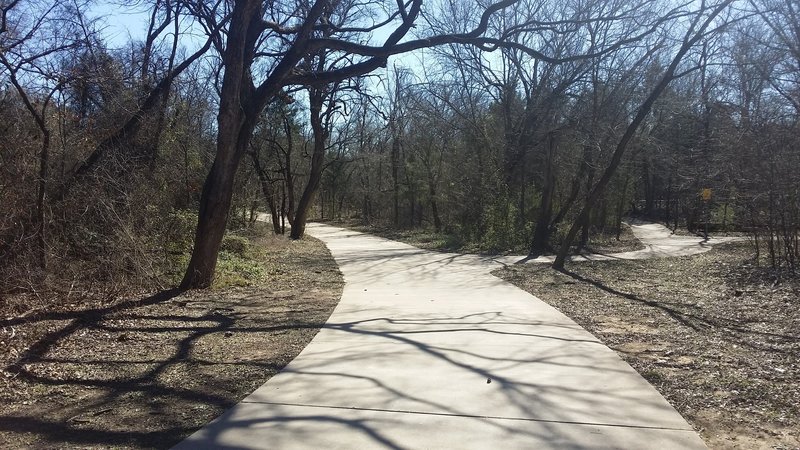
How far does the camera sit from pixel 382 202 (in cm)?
4619

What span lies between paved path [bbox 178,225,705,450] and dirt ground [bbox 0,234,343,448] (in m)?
0.34

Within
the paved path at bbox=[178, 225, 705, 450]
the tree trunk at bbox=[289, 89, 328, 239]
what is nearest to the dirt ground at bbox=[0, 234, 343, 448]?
the paved path at bbox=[178, 225, 705, 450]

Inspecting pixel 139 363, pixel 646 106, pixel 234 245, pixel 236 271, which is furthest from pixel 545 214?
pixel 139 363

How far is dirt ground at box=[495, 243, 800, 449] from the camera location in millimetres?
4758

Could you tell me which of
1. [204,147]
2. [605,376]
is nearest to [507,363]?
[605,376]

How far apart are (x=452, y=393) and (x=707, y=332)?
14.5 ft

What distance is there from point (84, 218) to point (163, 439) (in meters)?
6.22

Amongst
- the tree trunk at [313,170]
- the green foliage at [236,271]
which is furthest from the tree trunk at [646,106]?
the tree trunk at [313,170]

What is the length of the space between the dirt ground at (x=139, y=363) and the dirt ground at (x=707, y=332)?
3688mm

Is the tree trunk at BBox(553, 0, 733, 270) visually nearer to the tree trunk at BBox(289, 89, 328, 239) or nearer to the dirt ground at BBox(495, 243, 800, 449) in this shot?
the dirt ground at BBox(495, 243, 800, 449)

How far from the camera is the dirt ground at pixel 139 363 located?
440cm

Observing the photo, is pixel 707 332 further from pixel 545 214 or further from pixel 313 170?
pixel 313 170

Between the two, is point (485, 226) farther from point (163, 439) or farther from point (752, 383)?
point (163, 439)

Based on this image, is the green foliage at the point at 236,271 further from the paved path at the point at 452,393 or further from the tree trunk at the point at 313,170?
the tree trunk at the point at 313,170
